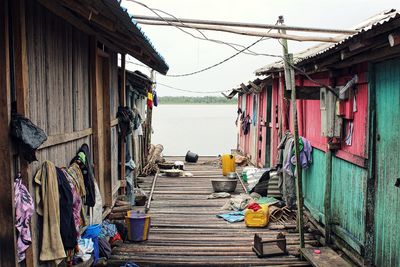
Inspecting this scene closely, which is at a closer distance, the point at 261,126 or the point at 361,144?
the point at 361,144

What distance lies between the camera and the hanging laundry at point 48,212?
186 inches

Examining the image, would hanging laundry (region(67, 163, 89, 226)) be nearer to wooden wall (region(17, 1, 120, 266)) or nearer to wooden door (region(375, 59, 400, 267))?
wooden wall (region(17, 1, 120, 266))

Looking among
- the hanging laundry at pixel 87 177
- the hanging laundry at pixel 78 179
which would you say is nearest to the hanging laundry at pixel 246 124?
the hanging laundry at pixel 87 177

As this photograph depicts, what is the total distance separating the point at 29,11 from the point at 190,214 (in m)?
6.89

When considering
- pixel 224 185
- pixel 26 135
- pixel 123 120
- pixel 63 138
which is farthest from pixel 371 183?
pixel 224 185

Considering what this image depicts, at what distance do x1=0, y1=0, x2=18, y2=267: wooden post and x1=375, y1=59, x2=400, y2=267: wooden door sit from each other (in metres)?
4.25

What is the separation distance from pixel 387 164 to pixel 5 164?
4448 millimetres

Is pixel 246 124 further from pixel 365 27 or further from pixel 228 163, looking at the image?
pixel 365 27

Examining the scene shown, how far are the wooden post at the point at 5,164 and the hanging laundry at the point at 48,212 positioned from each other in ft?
2.44

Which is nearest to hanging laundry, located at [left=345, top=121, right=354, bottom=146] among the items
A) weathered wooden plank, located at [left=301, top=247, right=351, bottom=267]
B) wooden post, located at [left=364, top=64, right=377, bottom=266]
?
wooden post, located at [left=364, top=64, right=377, bottom=266]

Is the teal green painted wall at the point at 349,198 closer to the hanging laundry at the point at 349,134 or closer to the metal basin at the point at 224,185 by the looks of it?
the hanging laundry at the point at 349,134

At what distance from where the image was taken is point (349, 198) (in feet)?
23.3

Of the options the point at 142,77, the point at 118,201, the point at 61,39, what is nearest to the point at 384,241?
the point at 61,39

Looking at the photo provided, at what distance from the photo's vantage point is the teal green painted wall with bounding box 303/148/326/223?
8688 mm
